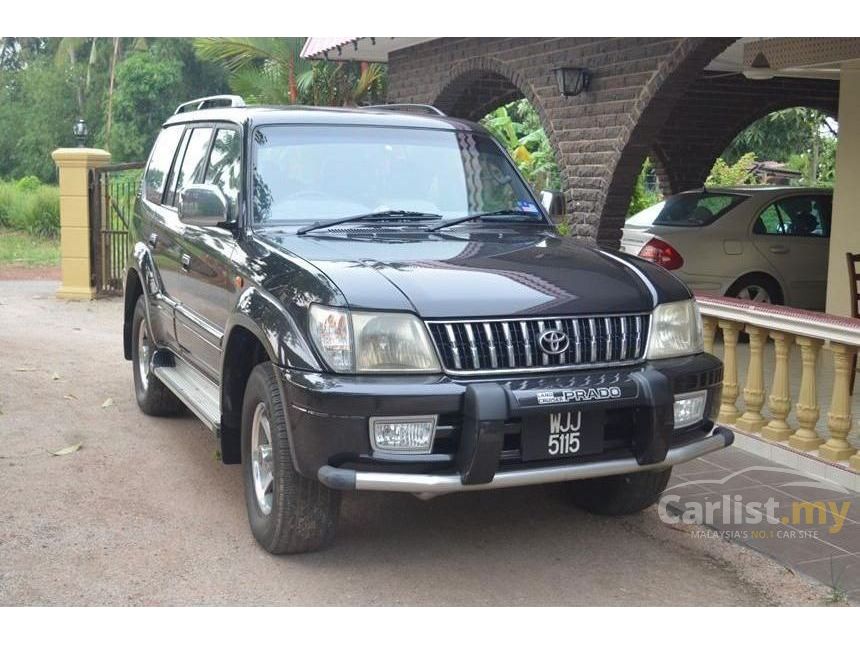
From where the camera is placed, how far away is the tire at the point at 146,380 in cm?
712

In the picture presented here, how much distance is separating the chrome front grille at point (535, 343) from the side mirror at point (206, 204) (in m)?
1.47

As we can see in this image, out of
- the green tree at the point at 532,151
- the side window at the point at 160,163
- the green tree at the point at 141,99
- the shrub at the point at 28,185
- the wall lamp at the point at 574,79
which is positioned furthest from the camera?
the green tree at the point at 141,99

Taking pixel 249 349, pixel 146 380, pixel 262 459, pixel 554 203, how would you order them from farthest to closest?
1. pixel 146 380
2. pixel 554 203
3. pixel 249 349
4. pixel 262 459

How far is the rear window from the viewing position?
10508 mm

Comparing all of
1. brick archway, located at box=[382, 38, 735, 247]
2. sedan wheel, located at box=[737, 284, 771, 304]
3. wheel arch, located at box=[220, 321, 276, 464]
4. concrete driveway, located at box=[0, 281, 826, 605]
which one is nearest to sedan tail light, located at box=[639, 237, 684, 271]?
brick archway, located at box=[382, 38, 735, 247]

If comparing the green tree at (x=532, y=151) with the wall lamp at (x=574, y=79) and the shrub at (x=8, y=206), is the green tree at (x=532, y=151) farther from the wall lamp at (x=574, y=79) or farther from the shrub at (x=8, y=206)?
the shrub at (x=8, y=206)

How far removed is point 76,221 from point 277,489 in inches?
431

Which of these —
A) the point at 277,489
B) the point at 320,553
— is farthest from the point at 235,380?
the point at 320,553

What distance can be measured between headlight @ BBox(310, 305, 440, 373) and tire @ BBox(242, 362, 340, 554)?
37cm

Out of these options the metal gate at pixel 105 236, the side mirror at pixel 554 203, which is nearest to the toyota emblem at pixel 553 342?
the side mirror at pixel 554 203

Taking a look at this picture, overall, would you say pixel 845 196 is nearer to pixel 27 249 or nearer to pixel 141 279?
pixel 141 279

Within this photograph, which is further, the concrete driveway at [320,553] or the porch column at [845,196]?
the porch column at [845,196]

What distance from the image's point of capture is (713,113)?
14375 mm

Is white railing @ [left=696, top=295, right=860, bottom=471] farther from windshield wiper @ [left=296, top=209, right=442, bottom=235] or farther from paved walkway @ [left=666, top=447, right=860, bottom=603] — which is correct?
windshield wiper @ [left=296, top=209, right=442, bottom=235]
